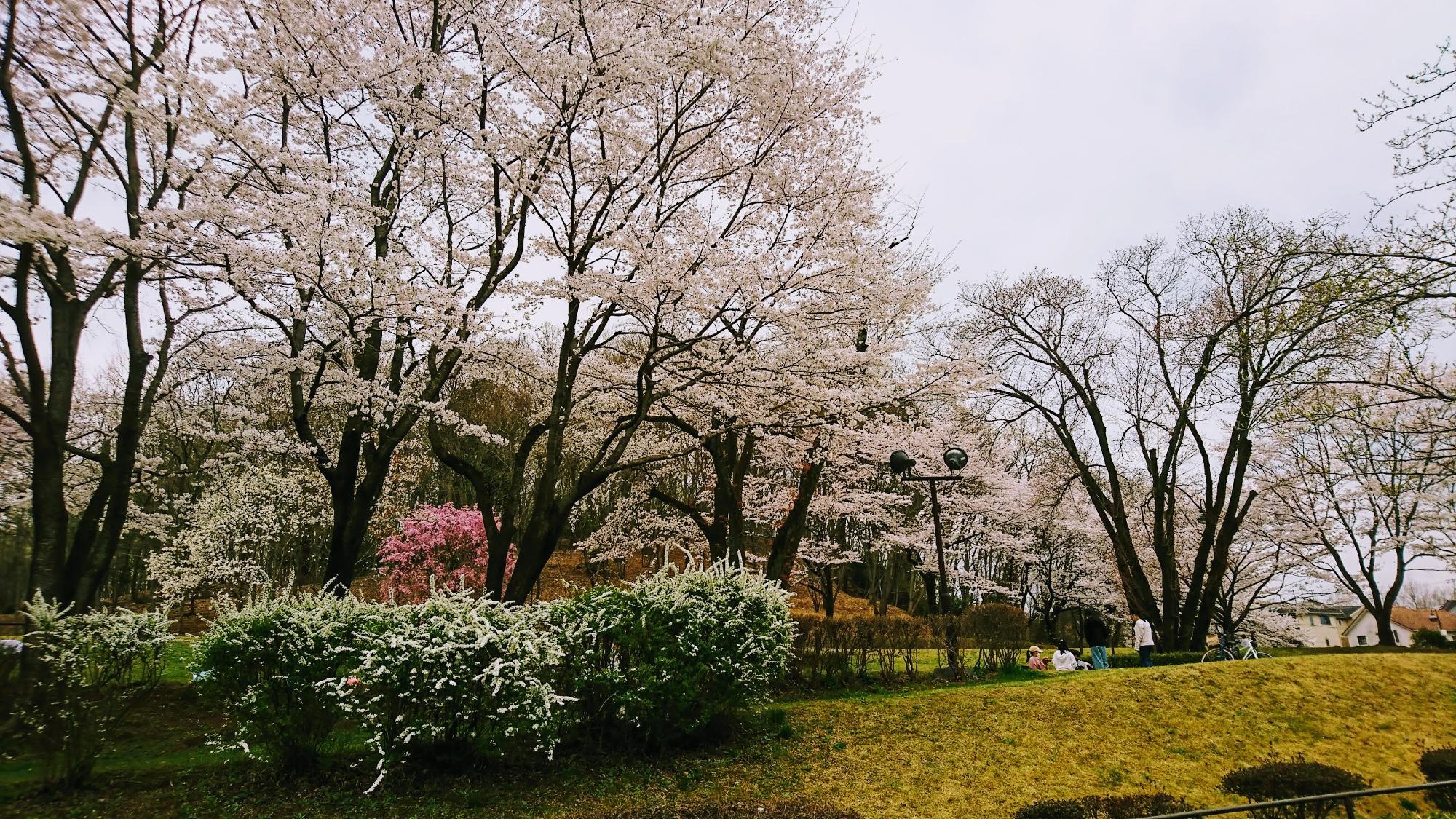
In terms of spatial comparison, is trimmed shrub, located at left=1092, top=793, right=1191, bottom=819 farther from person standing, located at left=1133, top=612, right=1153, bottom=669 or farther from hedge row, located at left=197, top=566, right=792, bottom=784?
person standing, located at left=1133, top=612, right=1153, bottom=669

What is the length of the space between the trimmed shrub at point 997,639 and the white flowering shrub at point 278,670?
889cm

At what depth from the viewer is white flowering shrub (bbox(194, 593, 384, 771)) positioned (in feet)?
17.8

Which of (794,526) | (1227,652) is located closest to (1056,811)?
(794,526)

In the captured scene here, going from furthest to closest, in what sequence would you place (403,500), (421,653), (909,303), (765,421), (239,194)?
1. (403,500)
2. (909,303)
3. (765,421)
4. (239,194)
5. (421,653)

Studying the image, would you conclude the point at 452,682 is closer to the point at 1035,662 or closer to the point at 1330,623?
the point at 1035,662

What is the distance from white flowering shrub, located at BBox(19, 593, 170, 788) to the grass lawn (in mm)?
312

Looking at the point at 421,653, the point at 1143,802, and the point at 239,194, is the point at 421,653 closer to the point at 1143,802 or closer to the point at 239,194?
the point at 1143,802

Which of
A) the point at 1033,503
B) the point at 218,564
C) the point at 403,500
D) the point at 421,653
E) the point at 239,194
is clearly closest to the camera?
the point at 421,653

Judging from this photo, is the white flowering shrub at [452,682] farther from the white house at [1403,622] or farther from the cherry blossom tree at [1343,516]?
the white house at [1403,622]

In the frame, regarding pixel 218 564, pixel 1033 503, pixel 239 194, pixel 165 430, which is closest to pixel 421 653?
pixel 239 194

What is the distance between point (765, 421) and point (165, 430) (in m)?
16.3

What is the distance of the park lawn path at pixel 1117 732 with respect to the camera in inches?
241

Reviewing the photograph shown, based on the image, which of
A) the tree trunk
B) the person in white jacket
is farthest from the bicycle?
the tree trunk

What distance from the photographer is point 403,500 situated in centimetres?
2217
